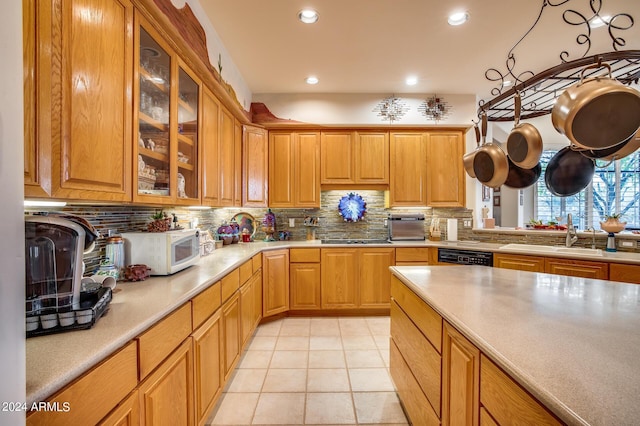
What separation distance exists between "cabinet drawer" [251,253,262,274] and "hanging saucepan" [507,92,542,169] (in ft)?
7.27

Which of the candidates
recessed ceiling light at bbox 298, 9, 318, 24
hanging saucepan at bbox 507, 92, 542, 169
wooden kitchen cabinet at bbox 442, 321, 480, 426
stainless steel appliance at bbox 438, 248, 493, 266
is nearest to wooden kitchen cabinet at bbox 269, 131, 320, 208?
recessed ceiling light at bbox 298, 9, 318, 24

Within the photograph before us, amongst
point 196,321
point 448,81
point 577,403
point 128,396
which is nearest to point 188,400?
point 196,321

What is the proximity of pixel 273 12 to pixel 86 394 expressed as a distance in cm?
256

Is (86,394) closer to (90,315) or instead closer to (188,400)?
(90,315)

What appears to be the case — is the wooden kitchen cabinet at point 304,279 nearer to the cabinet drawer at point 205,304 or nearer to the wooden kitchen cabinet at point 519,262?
the cabinet drawer at point 205,304

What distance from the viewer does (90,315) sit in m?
0.94

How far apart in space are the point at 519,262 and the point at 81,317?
339 centimetres

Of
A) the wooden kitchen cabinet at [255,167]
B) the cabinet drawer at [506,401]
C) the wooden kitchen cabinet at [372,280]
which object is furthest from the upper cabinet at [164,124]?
the wooden kitchen cabinet at [372,280]

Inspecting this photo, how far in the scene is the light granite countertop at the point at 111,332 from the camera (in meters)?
0.68

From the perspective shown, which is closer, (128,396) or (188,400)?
(128,396)

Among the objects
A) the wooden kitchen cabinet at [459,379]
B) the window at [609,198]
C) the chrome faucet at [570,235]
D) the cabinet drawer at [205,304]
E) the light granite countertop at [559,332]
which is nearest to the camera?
the light granite countertop at [559,332]

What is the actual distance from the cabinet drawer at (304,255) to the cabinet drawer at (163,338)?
2.00 m

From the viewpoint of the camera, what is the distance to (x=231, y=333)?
1.98m

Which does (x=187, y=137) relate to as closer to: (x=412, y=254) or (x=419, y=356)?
(x=419, y=356)
